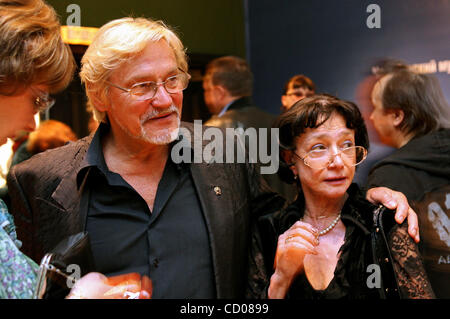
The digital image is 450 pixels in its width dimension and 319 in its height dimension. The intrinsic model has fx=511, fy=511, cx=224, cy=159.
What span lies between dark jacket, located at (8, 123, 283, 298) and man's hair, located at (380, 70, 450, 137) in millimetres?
958

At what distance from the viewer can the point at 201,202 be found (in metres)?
1.99

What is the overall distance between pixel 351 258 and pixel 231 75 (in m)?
2.47

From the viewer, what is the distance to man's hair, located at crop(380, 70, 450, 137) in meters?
2.62

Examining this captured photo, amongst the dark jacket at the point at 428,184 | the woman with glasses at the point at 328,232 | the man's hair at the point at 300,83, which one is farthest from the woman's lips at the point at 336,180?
the man's hair at the point at 300,83

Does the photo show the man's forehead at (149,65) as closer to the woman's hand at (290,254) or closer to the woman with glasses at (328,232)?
the woman with glasses at (328,232)

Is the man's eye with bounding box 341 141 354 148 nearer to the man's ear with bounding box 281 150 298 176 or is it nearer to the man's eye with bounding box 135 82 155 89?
the man's ear with bounding box 281 150 298 176

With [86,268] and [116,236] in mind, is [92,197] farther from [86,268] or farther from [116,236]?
[86,268]

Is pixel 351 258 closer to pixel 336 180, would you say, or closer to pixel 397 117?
pixel 336 180

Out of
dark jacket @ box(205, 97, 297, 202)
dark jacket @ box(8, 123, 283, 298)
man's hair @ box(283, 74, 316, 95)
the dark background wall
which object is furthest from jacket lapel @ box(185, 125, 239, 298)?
man's hair @ box(283, 74, 316, 95)

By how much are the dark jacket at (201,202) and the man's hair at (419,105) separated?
3.14 feet

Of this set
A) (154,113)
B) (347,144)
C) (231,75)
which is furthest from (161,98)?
(231,75)

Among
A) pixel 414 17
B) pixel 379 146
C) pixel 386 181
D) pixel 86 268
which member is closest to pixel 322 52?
pixel 414 17

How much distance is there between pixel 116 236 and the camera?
1.89m
